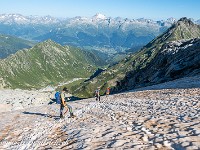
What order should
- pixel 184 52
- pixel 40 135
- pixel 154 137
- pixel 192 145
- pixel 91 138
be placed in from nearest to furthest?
pixel 192 145, pixel 154 137, pixel 91 138, pixel 40 135, pixel 184 52

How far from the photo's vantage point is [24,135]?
2273cm

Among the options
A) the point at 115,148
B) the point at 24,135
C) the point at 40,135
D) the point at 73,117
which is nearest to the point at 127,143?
the point at 115,148

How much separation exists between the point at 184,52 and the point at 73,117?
86.9m

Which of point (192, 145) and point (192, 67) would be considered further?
point (192, 67)

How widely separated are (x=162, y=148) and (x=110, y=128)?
6.64 meters

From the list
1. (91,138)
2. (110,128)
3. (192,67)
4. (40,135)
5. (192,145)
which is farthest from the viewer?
(192,67)

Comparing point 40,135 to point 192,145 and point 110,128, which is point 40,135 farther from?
point 192,145

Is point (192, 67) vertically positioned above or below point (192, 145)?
above

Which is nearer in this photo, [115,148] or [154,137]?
[115,148]

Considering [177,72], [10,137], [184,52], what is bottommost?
[10,137]

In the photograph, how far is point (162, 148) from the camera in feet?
40.6

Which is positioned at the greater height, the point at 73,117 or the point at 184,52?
the point at 184,52

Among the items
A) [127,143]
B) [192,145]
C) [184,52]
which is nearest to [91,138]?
[127,143]

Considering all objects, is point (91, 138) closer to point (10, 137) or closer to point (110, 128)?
point (110, 128)
